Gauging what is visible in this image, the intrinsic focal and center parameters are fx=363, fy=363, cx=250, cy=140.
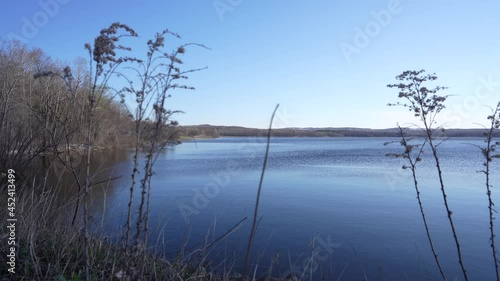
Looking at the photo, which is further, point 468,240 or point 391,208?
point 391,208

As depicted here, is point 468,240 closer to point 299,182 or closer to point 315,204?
point 315,204

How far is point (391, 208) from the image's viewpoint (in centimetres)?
1210

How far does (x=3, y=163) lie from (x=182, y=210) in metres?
5.11

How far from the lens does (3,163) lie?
7.58m

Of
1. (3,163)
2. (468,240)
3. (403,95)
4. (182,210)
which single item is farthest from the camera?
(182,210)

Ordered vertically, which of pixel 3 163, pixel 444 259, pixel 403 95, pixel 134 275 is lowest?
pixel 444 259

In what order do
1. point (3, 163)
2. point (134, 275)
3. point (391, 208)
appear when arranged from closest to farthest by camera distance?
point (134, 275)
point (3, 163)
point (391, 208)

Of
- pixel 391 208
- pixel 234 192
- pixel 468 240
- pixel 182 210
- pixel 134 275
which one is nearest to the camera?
pixel 134 275

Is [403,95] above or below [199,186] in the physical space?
above

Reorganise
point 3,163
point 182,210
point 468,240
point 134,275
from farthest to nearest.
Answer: point 182,210, point 468,240, point 3,163, point 134,275

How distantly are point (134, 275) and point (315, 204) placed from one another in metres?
10.3

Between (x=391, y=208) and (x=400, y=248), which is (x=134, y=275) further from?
(x=391, y=208)

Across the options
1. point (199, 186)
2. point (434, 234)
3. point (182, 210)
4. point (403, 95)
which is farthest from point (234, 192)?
point (403, 95)

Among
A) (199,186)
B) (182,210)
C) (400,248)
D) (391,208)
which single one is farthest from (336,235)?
(199,186)
